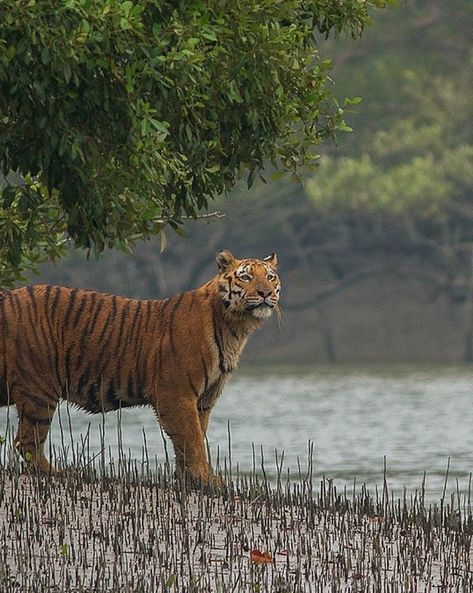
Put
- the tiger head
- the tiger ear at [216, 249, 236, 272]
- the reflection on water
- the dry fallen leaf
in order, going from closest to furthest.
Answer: the dry fallen leaf < the tiger head < the tiger ear at [216, 249, 236, 272] < the reflection on water

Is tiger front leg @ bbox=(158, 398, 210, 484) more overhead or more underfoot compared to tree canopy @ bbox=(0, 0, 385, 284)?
more underfoot

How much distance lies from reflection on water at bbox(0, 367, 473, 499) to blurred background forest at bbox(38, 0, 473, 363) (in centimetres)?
791

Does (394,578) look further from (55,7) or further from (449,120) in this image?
(449,120)

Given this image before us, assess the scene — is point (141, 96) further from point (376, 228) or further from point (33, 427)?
point (376, 228)

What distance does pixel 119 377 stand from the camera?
1201 cm

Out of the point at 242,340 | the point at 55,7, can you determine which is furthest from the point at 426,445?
the point at 55,7

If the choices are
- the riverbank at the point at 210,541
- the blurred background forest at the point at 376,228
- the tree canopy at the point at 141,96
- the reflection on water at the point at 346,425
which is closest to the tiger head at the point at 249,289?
the riverbank at the point at 210,541

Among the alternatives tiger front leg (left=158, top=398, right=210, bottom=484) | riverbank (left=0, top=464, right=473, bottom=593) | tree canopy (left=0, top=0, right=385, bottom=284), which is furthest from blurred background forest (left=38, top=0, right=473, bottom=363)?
tree canopy (left=0, top=0, right=385, bottom=284)

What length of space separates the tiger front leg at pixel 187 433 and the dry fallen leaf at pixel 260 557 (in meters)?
2.30

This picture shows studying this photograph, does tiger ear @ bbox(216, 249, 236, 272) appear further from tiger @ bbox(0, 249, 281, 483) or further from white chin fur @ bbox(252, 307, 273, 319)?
white chin fur @ bbox(252, 307, 273, 319)

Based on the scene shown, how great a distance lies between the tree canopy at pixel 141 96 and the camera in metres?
8.00

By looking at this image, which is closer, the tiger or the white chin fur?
the tiger

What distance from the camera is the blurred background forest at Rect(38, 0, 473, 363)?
47562 mm

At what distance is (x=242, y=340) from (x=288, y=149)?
1.94m
